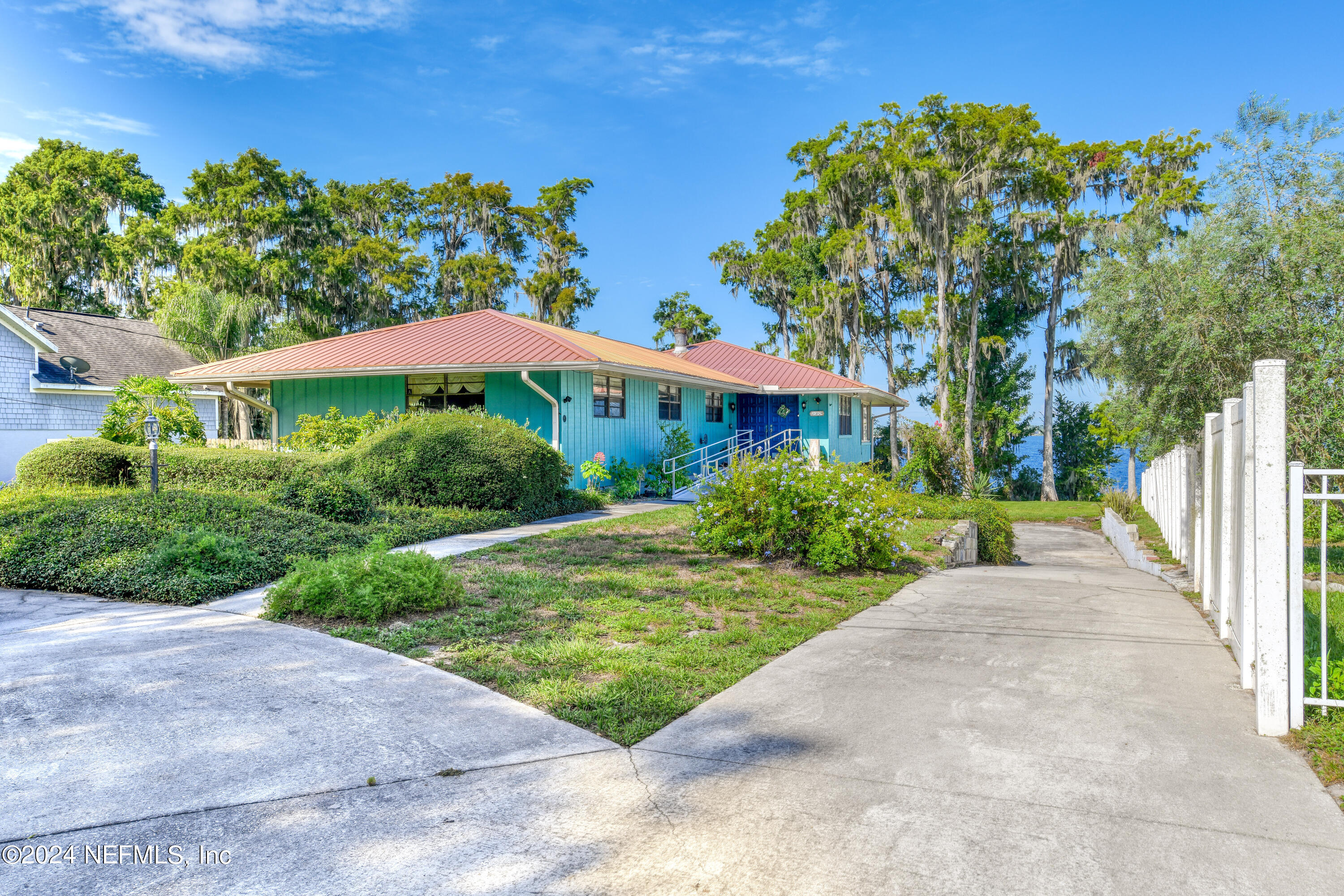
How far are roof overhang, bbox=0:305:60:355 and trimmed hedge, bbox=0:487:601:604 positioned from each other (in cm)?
1095

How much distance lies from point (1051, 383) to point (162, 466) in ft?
99.0

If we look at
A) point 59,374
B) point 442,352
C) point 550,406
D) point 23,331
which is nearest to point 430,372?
point 442,352

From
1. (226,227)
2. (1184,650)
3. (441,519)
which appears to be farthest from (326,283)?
(1184,650)

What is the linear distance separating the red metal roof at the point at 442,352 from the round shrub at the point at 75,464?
4.97 m

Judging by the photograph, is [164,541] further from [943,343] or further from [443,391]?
[943,343]

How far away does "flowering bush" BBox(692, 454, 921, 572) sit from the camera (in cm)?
830

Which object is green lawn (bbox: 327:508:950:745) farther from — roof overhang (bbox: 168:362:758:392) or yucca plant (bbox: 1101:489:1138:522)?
yucca plant (bbox: 1101:489:1138:522)

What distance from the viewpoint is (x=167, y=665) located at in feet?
15.5

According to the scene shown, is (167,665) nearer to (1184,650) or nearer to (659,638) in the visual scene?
(659,638)

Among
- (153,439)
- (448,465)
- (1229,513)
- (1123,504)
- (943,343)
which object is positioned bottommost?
(1123,504)

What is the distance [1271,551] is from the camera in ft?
12.3

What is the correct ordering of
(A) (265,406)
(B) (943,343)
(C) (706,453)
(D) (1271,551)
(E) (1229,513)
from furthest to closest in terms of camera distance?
(B) (943,343) < (C) (706,453) < (A) (265,406) < (E) (1229,513) < (D) (1271,551)

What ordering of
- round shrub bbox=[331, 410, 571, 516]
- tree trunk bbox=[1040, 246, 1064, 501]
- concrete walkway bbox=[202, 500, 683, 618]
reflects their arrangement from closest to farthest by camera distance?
concrete walkway bbox=[202, 500, 683, 618] < round shrub bbox=[331, 410, 571, 516] < tree trunk bbox=[1040, 246, 1064, 501]

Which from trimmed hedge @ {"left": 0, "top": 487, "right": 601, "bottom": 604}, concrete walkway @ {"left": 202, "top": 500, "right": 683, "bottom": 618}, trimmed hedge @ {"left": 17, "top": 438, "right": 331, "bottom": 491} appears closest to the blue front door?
concrete walkway @ {"left": 202, "top": 500, "right": 683, "bottom": 618}
